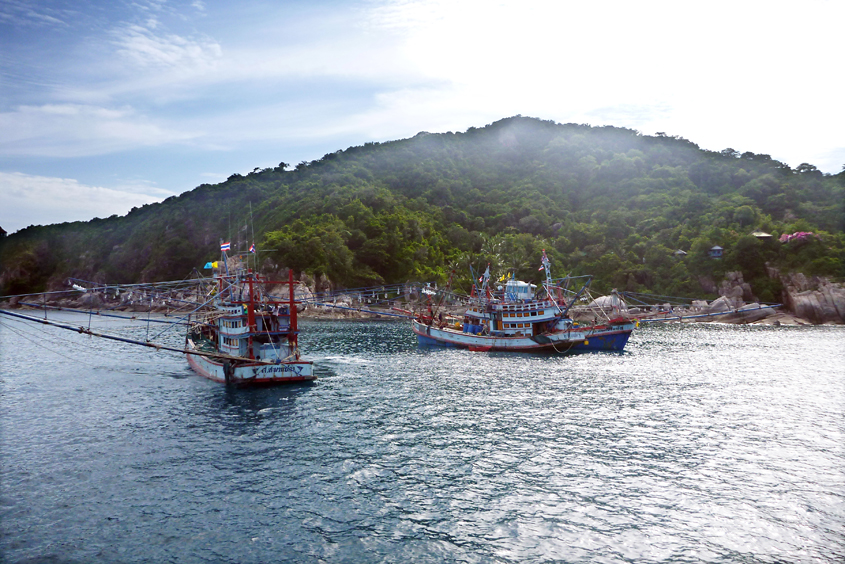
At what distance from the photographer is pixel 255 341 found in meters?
50.6

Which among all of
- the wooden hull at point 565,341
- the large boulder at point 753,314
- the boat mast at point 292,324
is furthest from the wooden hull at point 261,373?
the large boulder at point 753,314

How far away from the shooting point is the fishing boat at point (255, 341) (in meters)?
47.7

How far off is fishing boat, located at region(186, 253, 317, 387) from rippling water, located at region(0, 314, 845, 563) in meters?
1.99

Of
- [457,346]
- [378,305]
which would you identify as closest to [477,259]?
[378,305]

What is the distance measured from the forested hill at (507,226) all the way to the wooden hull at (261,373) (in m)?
66.6

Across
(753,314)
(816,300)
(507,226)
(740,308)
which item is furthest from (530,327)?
(507,226)

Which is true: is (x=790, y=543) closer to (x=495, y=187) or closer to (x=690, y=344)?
(x=690, y=344)

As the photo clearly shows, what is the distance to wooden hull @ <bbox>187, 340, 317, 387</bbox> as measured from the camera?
47.5 m

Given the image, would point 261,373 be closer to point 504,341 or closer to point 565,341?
point 504,341

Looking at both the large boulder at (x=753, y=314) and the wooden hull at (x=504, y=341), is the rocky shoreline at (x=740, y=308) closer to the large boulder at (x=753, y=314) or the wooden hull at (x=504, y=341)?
the large boulder at (x=753, y=314)

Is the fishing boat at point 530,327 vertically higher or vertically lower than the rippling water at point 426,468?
higher

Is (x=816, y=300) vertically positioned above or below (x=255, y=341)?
above

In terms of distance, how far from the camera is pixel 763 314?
110625 millimetres

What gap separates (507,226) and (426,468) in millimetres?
141721
